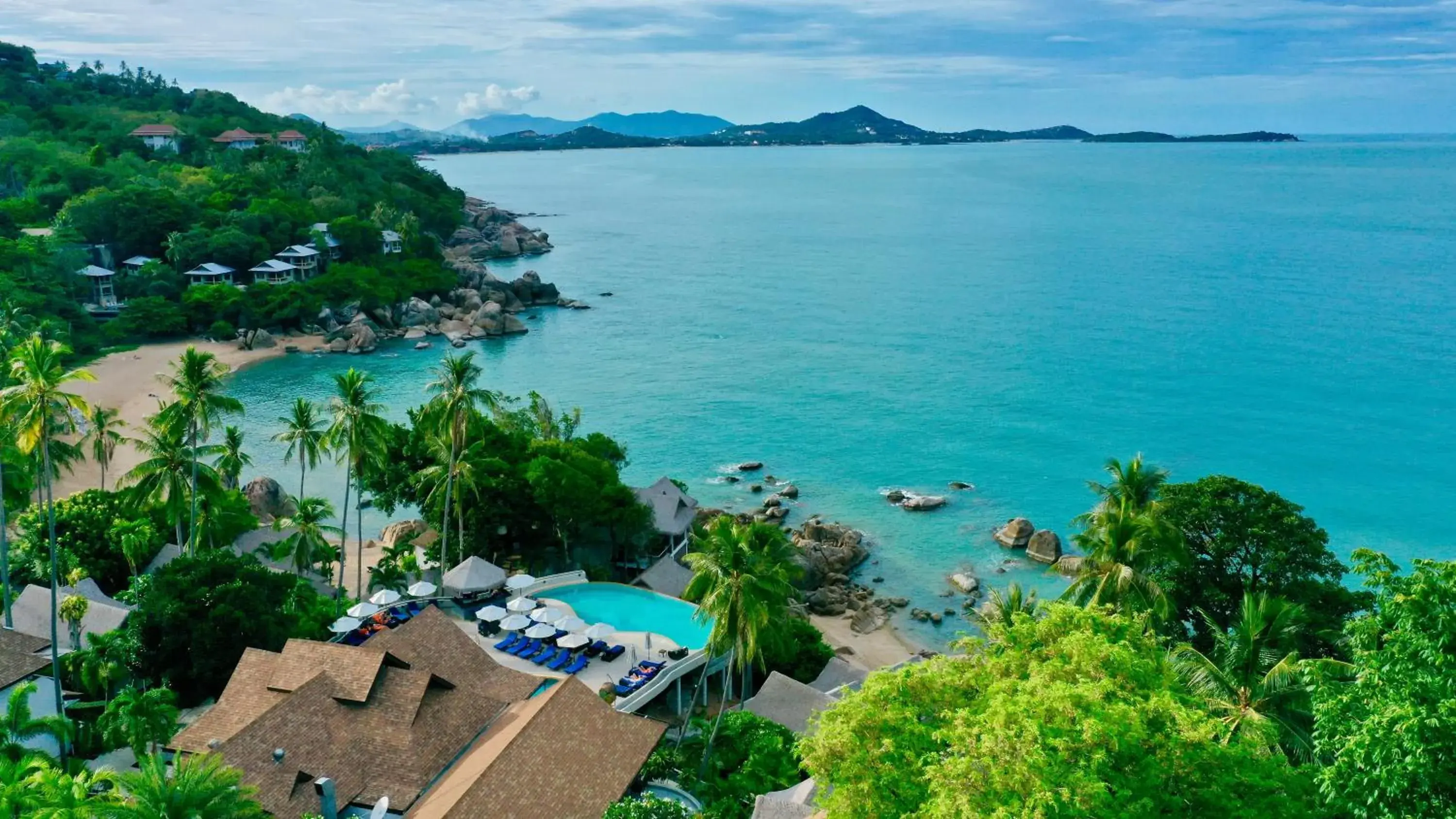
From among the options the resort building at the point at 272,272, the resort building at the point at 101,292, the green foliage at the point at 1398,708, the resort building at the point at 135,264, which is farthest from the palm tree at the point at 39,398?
the resort building at the point at 272,272

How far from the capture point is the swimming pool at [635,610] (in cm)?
3319

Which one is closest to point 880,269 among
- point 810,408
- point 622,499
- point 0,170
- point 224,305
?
point 810,408

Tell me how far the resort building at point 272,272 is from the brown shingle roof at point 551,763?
7674cm

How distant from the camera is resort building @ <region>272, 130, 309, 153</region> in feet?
482

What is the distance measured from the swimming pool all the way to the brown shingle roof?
7.57 metres

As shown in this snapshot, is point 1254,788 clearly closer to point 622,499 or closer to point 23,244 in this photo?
point 622,499

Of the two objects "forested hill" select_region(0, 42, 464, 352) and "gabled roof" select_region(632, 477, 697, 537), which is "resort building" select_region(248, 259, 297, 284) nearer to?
"forested hill" select_region(0, 42, 464, 352)

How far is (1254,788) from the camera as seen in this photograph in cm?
1423

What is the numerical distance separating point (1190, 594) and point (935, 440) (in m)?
33.9

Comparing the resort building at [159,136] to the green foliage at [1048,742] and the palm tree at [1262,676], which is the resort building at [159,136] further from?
the palm tree at [1262,676]

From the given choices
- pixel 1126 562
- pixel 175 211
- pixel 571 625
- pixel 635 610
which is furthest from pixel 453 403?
pixel 175 211

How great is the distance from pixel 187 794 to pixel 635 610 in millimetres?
19287

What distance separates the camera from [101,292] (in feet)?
273

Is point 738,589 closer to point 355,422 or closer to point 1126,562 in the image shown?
point 1126,562
